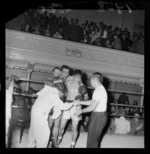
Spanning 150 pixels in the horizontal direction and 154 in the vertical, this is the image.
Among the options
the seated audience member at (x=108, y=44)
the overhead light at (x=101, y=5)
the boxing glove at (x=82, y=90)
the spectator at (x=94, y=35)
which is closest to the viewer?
the boxing glove at (x=82, y=90)

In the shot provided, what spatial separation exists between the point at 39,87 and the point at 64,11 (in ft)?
4.12

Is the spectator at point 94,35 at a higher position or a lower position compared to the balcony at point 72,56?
higher

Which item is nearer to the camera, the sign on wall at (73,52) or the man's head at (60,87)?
the man's head at (60,87)

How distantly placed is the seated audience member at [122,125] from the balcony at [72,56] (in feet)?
2.48

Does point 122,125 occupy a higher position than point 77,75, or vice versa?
point 77,75

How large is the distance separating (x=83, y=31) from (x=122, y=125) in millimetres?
1700

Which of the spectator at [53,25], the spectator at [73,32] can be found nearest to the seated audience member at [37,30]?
the spectator at [53,25]

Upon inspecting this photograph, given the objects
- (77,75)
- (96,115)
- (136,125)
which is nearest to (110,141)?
(96,115)

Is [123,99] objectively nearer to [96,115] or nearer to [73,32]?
[96,115]

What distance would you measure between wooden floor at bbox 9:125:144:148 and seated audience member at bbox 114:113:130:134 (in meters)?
0.11

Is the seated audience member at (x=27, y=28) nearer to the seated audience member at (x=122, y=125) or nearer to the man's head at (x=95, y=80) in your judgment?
the man's head at (x=95, y=80)

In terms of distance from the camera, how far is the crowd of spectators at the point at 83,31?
364 centimetres

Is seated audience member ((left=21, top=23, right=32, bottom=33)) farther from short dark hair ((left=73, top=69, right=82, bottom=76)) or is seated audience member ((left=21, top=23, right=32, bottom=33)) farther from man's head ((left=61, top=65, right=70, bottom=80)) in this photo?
short dark hair ((left=73, top=69, right=82, bottom=76))

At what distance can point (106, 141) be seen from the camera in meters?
3.65
